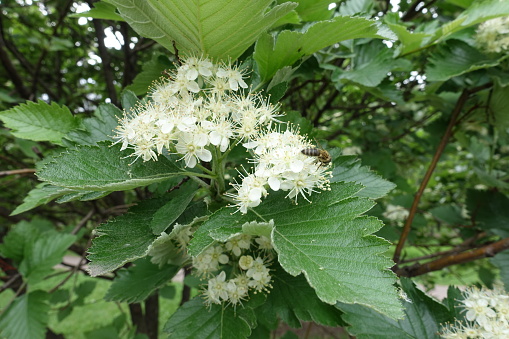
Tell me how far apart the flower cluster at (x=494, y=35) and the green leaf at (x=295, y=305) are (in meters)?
1.25

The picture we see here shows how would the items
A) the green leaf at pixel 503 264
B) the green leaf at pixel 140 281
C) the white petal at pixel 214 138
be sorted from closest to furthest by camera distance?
the white petal at pixel 214 138 < the green leaf at pixel 140 281 < the green leaf at pixel 503 264

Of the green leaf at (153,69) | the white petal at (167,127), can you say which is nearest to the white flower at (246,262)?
the white petal at (167,127)

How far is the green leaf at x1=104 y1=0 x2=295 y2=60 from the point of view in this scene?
82cm

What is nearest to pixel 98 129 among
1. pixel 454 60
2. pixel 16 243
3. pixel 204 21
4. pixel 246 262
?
pixel 204 21

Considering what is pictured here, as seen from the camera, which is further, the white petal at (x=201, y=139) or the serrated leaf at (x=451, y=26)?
the serrated leaf at (x=451, y=26)

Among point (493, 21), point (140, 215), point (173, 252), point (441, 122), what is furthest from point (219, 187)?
point (441, 122)

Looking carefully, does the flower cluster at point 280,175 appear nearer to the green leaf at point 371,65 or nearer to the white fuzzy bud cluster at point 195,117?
the white fuzzy bud cluster at point 195,117

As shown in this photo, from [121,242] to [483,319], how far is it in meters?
1.15

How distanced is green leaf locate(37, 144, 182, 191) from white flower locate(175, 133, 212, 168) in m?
0.05

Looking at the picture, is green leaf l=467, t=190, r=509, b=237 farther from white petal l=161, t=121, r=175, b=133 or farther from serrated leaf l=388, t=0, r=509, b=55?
white petal l=161, t=121, r=175, b=133

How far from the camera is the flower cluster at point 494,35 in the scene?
1470 millimetres

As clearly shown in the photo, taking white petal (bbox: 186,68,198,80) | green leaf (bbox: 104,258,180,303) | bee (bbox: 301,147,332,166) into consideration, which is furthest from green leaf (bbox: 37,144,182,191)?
green leaf (bbox: 104,258,180,303)

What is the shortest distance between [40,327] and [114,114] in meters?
1.09

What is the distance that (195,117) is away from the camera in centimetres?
89
